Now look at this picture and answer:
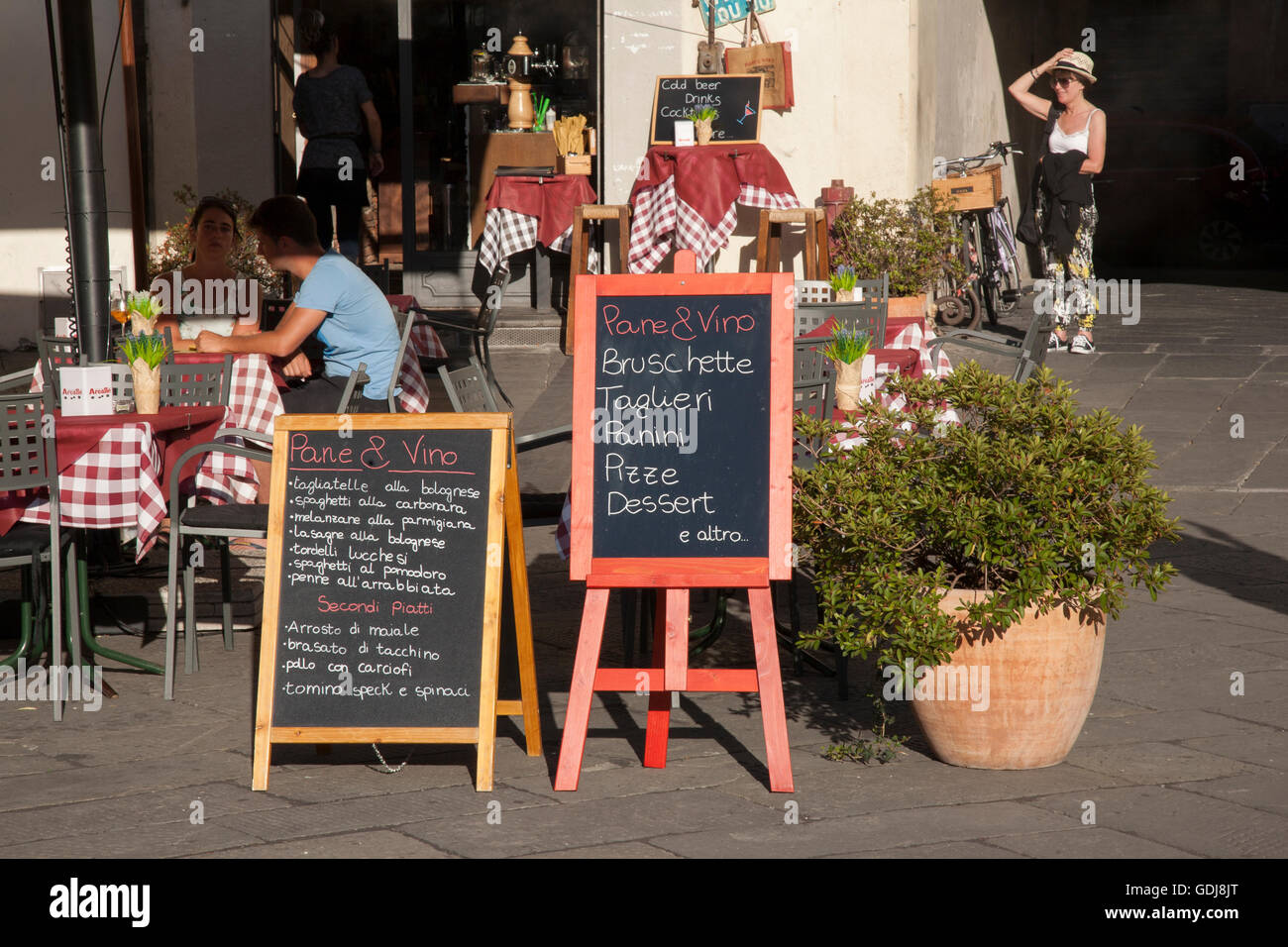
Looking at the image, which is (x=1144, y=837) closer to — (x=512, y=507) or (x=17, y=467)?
(x=512, y=507)

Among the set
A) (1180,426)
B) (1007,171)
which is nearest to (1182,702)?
(1180,426)

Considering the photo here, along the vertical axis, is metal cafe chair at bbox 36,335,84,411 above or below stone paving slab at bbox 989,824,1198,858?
above

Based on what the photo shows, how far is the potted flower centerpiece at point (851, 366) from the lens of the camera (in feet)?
16.5

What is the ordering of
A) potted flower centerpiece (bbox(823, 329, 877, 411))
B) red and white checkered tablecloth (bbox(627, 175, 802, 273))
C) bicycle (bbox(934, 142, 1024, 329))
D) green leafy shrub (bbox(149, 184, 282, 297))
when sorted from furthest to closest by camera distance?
bicycle (bbox(934, 142, 1024, 329)), red and white checkered tablecloth (bbox(627, 175, 802, 273)), green leafy shrub (bbox(149, 184, 282, 297)), potted flower centerpiece (bbox(823, 329, 877, 411))

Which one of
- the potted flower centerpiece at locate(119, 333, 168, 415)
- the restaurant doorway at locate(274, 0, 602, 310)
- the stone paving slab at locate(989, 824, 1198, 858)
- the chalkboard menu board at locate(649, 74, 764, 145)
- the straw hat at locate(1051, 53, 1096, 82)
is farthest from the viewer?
the restaurant doorway at locate(274, 0, 602, 310)

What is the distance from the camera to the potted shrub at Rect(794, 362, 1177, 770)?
12.5 feet

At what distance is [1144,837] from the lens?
3557mm

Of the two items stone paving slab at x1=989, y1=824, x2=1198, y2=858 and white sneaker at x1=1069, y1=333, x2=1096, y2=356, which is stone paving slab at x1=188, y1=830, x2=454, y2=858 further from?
white sneaker at x1=1069, y1=333, x2=1096, y2=356

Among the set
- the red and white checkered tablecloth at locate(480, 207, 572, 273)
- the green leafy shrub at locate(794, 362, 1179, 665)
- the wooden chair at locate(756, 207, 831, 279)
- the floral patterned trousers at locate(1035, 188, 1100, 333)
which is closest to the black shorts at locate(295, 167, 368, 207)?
the red and white checkered tablecloth at locate(480, 207, 572, 273)

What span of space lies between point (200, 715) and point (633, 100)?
7.27 meters

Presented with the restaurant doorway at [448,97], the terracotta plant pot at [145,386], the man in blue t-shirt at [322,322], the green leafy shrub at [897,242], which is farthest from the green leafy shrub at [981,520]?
the restaurant doorway at [448,97]

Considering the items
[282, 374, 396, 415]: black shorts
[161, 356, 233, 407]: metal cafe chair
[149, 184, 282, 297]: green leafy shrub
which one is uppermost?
[149, 184, 282, 297]: green leafy shrub

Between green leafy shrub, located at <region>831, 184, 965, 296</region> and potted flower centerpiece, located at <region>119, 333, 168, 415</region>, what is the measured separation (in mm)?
6201

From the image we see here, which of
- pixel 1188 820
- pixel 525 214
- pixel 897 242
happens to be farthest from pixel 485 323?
pixel 1188 820
